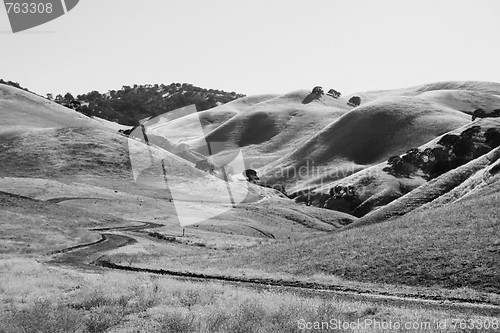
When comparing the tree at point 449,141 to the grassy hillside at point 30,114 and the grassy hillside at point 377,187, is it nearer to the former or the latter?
the grassy hillside at point 377,187

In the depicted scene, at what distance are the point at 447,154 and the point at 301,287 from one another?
355ft

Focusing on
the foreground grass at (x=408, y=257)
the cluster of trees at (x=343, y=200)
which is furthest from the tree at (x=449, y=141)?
the foreground grass at (x=408, y=257)

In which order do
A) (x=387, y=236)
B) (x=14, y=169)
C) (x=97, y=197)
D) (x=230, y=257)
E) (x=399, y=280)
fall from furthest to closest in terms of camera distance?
(x=14, y=169) < (x=97, y=197) < (x=230, y=257) < (x=387, y=236) < (x=399, y=280)

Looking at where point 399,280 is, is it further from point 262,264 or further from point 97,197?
point 97,197

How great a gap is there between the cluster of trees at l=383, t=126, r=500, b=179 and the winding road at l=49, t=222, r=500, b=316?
9201 centimetres

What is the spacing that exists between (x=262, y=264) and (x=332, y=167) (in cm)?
13950

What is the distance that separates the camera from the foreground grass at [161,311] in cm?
1318

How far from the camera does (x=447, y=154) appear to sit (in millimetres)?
122000

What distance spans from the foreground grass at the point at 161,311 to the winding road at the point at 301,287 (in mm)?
2494

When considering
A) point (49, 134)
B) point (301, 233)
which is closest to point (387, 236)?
point (301, 233)

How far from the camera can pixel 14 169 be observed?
10256cm

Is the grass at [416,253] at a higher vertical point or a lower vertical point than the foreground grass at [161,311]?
lower

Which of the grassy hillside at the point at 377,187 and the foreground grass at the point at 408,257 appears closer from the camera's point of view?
the foreground grass at the point at 408,257

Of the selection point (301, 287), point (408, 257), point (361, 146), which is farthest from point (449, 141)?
point (301, 287)
